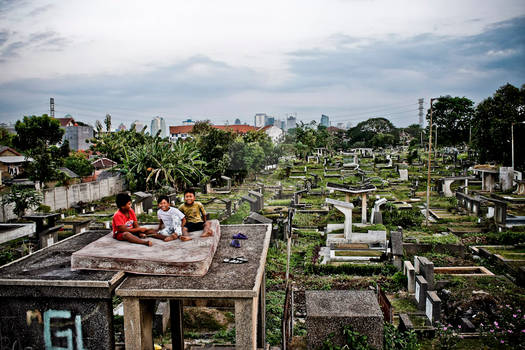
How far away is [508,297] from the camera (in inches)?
356

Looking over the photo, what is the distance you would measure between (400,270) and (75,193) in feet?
65.0

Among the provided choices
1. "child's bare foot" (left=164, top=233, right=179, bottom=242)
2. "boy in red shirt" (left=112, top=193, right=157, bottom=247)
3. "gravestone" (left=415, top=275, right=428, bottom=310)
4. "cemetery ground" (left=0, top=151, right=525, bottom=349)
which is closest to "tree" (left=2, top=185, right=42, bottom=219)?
"cemetery ground" (left=0, top=151, right=525, bottom=349)

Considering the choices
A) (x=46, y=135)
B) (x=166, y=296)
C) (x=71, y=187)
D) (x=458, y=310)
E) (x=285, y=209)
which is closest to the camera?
(x=166, y=296)

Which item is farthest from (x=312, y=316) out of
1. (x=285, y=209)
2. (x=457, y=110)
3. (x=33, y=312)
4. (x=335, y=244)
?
(x=457, y=110)

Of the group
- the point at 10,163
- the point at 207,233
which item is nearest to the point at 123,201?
the point at 207,233

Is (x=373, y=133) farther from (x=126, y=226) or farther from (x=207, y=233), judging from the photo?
(x=126, y=226)

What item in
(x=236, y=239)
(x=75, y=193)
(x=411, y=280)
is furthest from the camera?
(x=75, y=193)

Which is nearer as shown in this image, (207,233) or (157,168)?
(207,233)

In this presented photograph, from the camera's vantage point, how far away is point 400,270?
11.4 m

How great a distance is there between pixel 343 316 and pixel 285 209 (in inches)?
616

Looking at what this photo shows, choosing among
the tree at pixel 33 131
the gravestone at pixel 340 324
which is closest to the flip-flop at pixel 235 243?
the gravestone at pixel 340 324

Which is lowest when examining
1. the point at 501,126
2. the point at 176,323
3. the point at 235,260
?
the point at 176,323

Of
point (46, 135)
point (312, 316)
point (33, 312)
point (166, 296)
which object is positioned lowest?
point (312, 316)

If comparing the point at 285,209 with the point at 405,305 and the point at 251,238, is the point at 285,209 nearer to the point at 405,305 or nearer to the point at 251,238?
the point at 405,305
